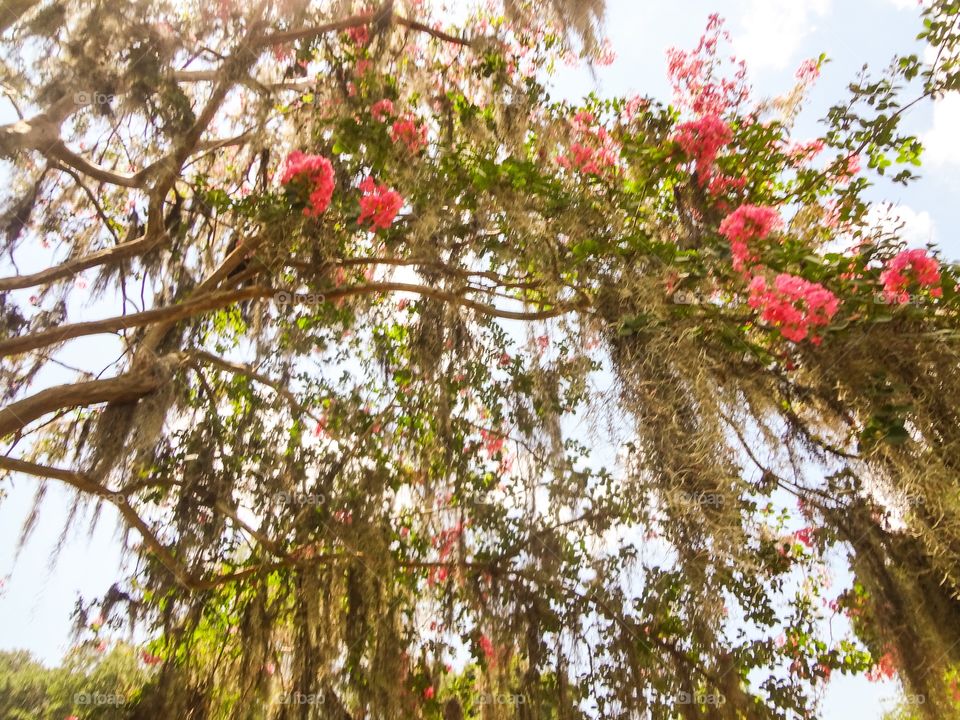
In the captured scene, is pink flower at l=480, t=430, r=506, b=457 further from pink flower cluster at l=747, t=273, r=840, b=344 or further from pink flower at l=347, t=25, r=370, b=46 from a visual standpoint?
pink flower at l=347, t=25, r=370, b=46

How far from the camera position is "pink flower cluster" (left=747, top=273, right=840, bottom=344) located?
224 centimetres

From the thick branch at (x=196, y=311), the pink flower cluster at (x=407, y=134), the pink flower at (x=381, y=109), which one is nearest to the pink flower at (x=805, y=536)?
the thick branch at (x=196, y=311)

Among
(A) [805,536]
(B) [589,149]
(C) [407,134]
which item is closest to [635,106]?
(B) [589,149]

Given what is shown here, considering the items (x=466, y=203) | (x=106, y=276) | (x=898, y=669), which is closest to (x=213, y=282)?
(x=106, y=276)

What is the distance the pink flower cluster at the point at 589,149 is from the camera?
3629 millimetres

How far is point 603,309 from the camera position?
9.33ft

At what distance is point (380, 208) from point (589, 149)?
4.56 ft

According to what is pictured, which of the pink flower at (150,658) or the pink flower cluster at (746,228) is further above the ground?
the pink flower cluster at (746,228)

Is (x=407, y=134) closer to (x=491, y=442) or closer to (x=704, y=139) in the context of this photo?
(x=704, y=139)

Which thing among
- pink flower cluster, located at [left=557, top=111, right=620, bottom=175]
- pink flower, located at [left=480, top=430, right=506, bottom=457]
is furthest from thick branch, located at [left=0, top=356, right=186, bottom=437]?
pink flower cluster, located at [left=557, top=111, right=620, bottom=175]

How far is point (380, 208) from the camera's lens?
9.88ft

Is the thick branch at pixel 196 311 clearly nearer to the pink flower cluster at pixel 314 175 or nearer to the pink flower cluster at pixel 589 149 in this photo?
the pink flower cluster at pixel 314 175

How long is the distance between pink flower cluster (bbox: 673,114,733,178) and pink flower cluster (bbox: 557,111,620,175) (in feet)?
1.79

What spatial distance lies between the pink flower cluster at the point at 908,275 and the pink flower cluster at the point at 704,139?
40.8 inches
